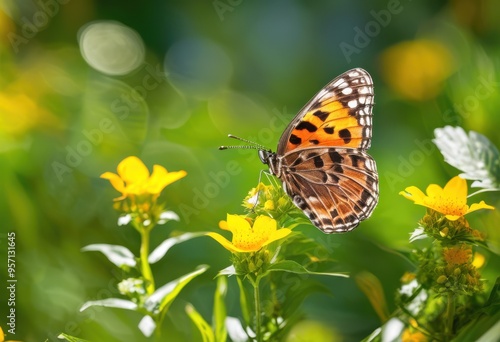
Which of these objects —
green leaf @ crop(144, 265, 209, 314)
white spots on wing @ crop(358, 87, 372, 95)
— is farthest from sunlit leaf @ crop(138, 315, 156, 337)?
white spots on wing @ crop(358, 87, 372, 95)

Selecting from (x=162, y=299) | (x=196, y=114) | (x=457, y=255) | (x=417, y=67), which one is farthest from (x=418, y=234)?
(x=417, y=67)

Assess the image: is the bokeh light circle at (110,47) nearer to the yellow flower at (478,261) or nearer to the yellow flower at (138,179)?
the yellow flower at (138,179)

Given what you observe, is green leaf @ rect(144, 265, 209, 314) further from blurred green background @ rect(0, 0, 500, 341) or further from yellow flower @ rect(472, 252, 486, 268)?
yellow flower @ rect(472, 252, 486, 268)

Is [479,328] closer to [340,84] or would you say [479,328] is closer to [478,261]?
[478,261]

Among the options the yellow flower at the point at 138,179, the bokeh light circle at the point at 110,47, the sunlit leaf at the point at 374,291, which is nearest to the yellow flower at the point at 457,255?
the sunlit leaf at the point at 374,291

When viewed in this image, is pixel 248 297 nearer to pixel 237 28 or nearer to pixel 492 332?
pixel 492 332
